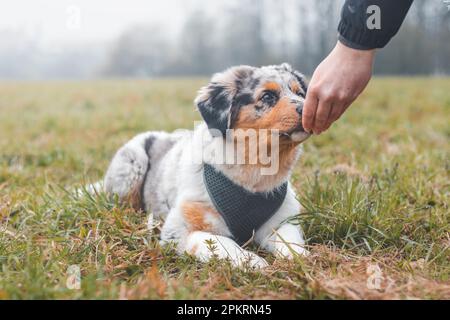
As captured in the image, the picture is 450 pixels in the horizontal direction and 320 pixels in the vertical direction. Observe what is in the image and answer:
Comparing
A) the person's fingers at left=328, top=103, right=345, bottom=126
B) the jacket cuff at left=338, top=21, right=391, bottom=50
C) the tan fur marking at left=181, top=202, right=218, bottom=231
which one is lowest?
the tan fur marking at left=181, top=202, right=218, bottom=231

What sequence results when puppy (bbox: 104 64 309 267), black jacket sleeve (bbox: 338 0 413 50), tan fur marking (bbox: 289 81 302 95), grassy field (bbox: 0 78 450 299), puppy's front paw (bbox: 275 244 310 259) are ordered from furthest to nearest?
tan fur marking (bbox: 289 81 302 95), puppy (bbox: 104 64 309 267), puppy's front paw (bbox: 275 244 310 259), black jacket sleeve (bbox: 338 0 413 50), grassy field (bbox: 0 78 450 299)

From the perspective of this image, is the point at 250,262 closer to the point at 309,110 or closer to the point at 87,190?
the point at 309,110

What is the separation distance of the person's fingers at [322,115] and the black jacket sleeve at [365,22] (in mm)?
314

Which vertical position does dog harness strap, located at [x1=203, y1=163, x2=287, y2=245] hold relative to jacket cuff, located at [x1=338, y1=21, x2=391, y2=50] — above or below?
below

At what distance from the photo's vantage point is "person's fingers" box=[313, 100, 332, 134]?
2820 mm

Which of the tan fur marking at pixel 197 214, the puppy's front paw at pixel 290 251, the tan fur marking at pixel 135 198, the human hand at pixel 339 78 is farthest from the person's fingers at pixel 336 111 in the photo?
the tan fur marking at pixel 135 198

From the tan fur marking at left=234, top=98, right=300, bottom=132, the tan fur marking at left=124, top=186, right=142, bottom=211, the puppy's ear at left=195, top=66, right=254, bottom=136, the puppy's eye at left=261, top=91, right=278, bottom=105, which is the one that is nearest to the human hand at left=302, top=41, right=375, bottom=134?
the tan fur marking at left=234, top=98, right=300, bottom=132

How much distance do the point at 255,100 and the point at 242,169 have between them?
0.45 m

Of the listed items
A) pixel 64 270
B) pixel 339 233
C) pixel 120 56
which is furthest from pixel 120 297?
pixel 120 56

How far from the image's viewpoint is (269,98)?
3.44 meters

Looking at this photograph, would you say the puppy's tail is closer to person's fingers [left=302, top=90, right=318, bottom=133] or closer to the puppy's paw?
the puppy's paw

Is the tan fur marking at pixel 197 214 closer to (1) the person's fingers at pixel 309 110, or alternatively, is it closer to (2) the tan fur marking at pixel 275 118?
(2) the tan fur marking at pixel 275 118

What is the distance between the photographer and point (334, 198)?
3.72m
